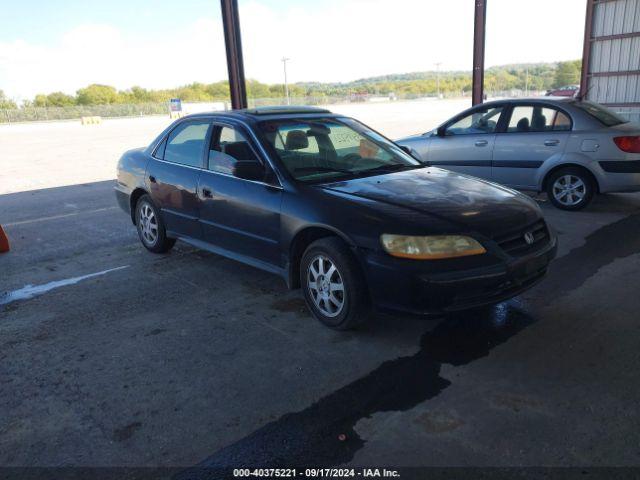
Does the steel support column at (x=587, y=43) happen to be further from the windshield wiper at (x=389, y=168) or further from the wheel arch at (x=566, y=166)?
the windshield wiper at (x=389, y=168)

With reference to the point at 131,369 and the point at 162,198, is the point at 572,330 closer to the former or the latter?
the point at 131,369

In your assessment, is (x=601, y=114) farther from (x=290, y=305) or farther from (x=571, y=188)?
(x=290, y=305)

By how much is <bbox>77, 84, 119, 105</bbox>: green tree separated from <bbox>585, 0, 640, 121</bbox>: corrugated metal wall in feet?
255

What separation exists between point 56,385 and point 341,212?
2.08 m

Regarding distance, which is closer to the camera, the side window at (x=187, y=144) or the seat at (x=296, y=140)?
the seat at (x=296, y=140)

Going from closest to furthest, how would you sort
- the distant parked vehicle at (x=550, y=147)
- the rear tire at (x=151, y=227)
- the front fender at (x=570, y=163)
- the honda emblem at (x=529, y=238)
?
1. the honda emblem at (x=529, y=238)
2. the rear tire at (x=151, y=227)
3. the distant parked vehicle at (x=550, y=147)
4. the front fender at (x=570, y=163)

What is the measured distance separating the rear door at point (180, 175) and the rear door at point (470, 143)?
443 cm

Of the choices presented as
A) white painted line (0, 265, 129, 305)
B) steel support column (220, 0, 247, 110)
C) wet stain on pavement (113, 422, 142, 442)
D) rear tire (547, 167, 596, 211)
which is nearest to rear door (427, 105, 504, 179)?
rear tire (547, 167, 596, 211)

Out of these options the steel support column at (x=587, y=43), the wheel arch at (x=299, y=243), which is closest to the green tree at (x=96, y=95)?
the steel support column at (x=587, y=43)

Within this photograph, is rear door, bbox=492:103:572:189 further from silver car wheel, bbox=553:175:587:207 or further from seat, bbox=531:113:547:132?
silver car wheel, bbox=553:175:587:207

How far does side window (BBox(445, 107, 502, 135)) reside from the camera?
773 cm

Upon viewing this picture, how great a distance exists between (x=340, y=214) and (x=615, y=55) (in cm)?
1181

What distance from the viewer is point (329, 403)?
287cm

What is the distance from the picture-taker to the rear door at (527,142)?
7.11m
